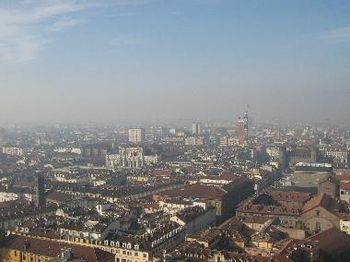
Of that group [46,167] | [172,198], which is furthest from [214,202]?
[46,167]

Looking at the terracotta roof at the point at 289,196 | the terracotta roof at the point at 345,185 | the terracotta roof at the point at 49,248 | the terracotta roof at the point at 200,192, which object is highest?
the terracotta roof at the point at 49,248

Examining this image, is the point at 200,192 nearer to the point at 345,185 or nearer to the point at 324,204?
the point at 324,204

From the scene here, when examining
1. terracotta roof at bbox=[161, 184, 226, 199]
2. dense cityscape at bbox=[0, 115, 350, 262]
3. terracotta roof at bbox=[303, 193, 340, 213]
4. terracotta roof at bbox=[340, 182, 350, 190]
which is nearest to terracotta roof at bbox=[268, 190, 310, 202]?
dense cityscape at bbox=[0, 115, 350, 262]

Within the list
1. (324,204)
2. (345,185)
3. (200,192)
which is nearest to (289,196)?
(345,185)

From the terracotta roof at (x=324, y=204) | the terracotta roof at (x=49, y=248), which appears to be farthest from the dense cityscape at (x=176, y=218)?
the terracotta roof at (x=324, y=204)

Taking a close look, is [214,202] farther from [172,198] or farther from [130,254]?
[130,254]

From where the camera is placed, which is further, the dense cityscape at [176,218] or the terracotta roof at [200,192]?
the terracotta roof at [200,192]

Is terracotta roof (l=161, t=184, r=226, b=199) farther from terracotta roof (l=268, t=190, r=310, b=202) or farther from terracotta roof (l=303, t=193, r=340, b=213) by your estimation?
terracotta roof (l=303, t=193, r=340, b=213)

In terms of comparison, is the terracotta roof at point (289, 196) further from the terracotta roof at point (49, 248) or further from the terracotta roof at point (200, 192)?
the terracotta roof at point (49, 248)
